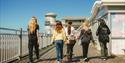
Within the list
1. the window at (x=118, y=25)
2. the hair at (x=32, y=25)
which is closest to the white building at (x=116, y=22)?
the window at (x=118, y=25)

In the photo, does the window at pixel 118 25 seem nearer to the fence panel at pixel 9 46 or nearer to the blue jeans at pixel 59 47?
the blue jeans at pixel 59 47

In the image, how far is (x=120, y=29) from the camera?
17078 millimetres

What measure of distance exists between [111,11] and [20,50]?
16.8ft

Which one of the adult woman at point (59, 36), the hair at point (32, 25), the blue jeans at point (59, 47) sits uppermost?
the hair at point (32, 25)

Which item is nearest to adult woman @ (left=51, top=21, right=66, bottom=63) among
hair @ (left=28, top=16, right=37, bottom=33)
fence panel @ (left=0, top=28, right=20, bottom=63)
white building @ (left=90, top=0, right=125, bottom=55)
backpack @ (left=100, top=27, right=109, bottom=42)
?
hair @ (left=28, top=16, right=37, bottom=33)

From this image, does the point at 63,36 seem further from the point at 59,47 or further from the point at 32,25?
the point at 32,25

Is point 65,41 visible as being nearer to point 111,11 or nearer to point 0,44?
point 0,44

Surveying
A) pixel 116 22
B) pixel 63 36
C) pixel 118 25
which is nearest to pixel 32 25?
pixel 63 36

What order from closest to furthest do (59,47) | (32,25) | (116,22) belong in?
(59,47) < (32,25) < (116,22)

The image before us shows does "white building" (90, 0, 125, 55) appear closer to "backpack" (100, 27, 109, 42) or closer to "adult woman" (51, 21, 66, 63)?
"backpack" (100, 27, 109, 42)

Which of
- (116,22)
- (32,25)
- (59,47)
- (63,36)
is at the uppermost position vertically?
(116,22)

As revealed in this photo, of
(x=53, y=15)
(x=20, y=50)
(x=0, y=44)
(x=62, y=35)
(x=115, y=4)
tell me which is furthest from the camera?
(x=53, y=15)

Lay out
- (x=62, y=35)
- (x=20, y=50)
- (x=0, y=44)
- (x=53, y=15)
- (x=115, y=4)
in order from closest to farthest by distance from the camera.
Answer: (x=0, y=44)
(x=62, y=35)
(x=20, y=50)
(x=115, y=4)
(x=53, y=15)

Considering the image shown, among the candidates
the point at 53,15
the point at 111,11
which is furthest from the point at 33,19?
the point at 53,15
